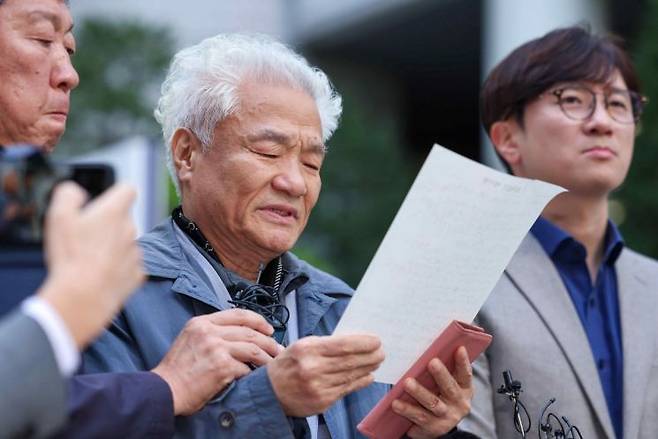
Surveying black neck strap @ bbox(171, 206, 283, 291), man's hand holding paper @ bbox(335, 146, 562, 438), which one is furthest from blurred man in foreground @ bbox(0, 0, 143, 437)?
black neck strap @ bbox(171, 206, 283, 291)

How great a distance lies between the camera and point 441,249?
1.99 metres

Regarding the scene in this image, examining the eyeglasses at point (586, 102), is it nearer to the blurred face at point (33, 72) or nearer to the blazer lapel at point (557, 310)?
the blazer lapel at point (557, 310)

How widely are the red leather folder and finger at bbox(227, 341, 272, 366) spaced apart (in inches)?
10.5

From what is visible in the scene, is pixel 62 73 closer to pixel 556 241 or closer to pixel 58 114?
pixel 58 114

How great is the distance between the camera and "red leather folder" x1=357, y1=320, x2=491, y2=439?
6.64 feet

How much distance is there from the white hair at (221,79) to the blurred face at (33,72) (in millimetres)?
279

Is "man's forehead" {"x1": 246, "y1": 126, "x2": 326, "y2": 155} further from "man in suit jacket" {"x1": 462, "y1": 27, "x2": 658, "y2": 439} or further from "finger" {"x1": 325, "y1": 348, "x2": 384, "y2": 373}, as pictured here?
"man in suit jacket" {"x1": 462, "y1": 27, "x2": 658, "y2": 439}

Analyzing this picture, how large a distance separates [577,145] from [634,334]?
20.7 inches

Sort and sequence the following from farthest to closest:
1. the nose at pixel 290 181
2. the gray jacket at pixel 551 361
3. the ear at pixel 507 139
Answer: the ear at pixel 507 139 → the gray jacket at pixel 551 361 → the nose at pixel 290 181

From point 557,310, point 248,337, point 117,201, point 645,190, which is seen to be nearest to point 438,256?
point 248,337

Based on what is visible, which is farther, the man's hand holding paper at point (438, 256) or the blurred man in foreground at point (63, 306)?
the man's hand holding paper at point (438, 256)

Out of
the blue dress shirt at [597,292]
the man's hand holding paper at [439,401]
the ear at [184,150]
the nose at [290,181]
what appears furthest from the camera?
the blue dress shirt at [597,292]

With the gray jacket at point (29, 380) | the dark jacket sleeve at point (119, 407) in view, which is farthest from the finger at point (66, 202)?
the dark jacket sleeve at point (119, 407)

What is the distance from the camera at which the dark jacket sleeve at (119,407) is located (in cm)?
163
